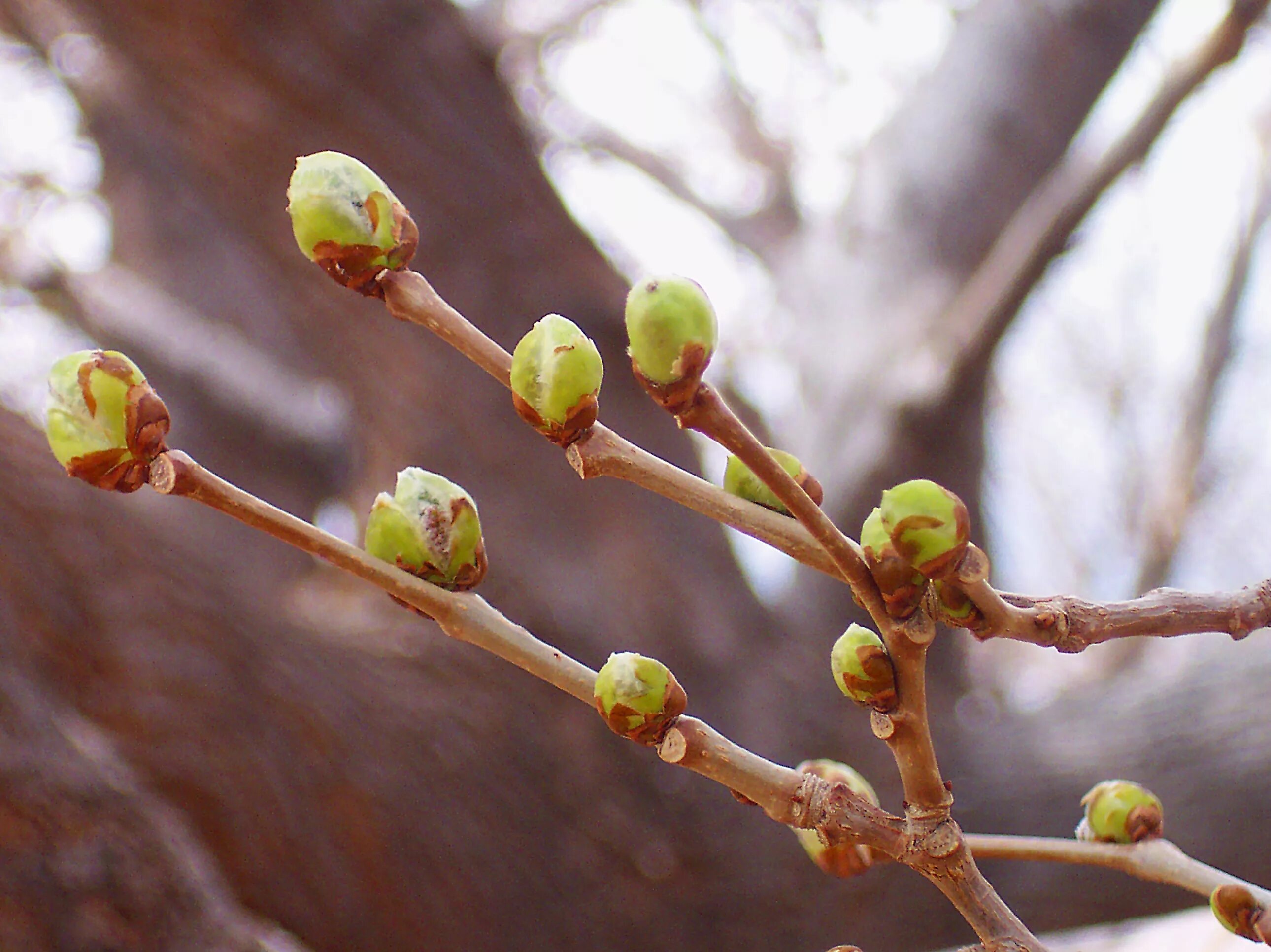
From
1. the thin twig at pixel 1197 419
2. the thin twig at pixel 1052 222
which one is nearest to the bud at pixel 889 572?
the thin twig at pixel 1052 222

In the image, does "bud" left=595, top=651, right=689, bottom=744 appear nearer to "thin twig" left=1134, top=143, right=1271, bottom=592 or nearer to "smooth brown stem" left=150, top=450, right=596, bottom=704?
"smooth brown stem" left=150, top=450, right=596, bottom=704

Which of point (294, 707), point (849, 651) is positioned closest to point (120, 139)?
point (294, 707)

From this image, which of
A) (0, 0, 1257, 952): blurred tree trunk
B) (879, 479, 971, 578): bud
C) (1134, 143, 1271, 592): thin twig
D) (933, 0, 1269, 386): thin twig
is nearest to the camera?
(879, 479, 971, 578): bud

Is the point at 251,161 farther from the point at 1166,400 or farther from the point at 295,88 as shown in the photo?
the point at 1166,400

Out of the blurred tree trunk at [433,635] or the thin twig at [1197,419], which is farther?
the thin twig at [1197,419]

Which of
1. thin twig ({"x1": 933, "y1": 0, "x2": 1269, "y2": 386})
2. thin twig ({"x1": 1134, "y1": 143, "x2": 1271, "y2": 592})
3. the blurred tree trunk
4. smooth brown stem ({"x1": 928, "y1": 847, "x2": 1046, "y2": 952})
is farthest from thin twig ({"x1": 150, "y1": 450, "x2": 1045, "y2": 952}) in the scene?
thin twig ({"x1": 1134, "y1": 143, "x2": 1271, "y2": 592})

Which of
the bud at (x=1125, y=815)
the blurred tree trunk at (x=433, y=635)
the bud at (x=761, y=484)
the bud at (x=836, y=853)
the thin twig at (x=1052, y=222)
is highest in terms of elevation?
the thin twig at (x=1052, y=222)

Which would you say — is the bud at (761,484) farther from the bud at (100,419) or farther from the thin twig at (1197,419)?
the thin twig at (1197,419)

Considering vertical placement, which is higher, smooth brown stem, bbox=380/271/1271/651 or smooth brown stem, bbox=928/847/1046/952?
smooth brown stem, bbox=380/271/1271/651
